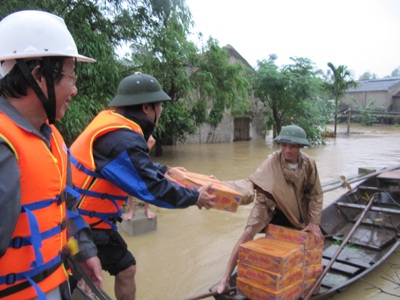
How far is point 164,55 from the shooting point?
32.9 feet

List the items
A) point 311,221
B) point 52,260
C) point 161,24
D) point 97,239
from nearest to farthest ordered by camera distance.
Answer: point 52,260 → point 97,239 → point 311,221 → point 161,24

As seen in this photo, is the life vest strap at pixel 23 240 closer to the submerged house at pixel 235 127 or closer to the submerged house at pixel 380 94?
the submerged house at pixel 235 127

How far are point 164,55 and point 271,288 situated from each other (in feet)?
26.5

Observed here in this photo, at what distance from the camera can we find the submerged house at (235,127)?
19542mm

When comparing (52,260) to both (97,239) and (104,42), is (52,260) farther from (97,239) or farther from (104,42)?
(104,42)

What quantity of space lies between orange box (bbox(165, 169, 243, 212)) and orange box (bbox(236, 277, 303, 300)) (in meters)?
0.99

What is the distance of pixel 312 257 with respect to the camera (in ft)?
11.2

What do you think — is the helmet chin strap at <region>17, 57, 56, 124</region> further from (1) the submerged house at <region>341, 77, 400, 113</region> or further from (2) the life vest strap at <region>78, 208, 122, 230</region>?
(1) the submerged house at <region>341, 77, 400, 113</region>

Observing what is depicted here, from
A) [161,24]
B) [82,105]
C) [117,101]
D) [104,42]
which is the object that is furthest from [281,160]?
[161,24]

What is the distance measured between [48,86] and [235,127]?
66.5ft

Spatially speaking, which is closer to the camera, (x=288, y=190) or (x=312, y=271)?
(x=312, y=271)

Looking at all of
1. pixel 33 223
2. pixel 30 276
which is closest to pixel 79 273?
pixel 30 276

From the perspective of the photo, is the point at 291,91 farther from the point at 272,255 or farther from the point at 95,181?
the point at 95,181

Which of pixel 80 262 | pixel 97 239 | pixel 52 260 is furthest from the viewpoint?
pixel 97 239
